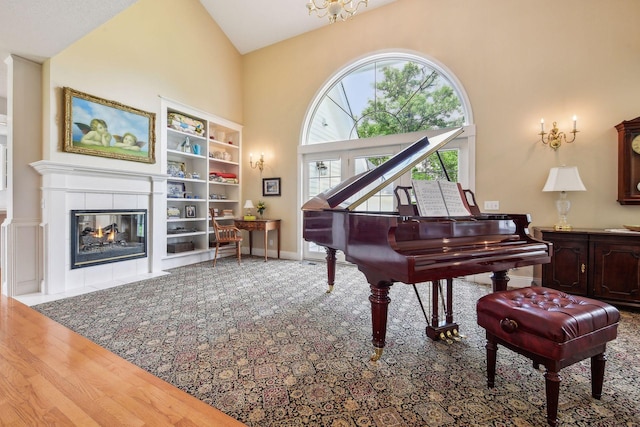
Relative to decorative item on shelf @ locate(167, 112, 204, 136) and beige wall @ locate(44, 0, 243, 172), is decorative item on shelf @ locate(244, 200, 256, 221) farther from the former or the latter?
beige wall @ locate(44, 0, 243, 172)

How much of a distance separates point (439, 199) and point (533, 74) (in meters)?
2.98

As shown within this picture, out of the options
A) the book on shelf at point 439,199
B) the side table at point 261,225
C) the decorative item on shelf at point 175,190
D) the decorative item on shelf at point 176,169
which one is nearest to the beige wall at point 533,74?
the book on shelf at point 439,199

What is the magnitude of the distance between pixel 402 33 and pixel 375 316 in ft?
14.6

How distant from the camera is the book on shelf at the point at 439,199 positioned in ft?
6.28

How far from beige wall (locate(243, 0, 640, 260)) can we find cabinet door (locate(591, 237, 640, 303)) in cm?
53

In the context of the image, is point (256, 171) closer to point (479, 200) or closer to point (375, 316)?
point (479, 200)

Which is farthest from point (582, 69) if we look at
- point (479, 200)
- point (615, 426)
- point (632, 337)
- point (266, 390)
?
point (266, 390)

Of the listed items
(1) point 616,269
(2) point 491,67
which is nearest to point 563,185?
(1) point 616,269

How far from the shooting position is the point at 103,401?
1457 millimetres

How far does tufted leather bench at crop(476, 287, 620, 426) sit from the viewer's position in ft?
4.15

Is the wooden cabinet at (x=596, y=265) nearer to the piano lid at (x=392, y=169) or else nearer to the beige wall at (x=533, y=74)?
the beige wall at (x=533, y=74)

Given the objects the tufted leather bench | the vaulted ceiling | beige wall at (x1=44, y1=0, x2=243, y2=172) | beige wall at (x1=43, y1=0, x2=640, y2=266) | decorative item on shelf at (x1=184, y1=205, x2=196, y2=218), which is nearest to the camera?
the tufted leather bench

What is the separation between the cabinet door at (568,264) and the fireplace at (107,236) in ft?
17.5

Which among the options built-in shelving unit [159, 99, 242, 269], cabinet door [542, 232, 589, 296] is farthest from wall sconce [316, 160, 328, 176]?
cabinet door [542, 232, 589, 296]
